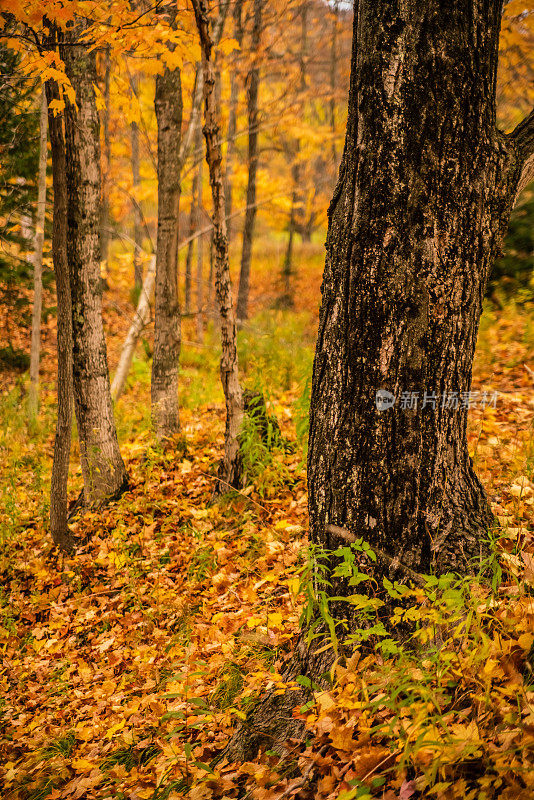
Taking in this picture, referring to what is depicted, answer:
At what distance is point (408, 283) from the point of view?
1.96 m

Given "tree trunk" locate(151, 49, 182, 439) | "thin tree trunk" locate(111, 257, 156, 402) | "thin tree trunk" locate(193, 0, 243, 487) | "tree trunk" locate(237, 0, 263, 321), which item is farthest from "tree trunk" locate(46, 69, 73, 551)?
"tree trunk" locate(237, 0, 263, 321)

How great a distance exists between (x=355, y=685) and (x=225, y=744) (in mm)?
881

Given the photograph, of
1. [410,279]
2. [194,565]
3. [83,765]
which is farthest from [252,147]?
[83,765]

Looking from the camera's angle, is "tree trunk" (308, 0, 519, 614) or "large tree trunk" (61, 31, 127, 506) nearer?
"tree trunk" (308, 0, 519, 614)

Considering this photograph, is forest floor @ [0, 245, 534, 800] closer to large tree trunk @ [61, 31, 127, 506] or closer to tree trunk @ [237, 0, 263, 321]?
large tree trunk @ [61, 31, 127, 506]

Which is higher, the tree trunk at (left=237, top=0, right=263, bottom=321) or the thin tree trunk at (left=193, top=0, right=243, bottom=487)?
the tree trunk at (left=237, top=0, right=263, bottom=321)

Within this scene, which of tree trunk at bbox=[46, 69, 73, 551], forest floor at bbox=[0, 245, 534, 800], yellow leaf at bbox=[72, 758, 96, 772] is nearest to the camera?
forest floor at bbox=[0, 245, 534, 800]

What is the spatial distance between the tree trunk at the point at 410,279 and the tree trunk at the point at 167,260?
3904 mm

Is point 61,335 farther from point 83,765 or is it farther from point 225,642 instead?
point 83,765

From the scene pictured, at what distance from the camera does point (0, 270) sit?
30.0ft

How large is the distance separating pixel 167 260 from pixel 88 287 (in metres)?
1.26

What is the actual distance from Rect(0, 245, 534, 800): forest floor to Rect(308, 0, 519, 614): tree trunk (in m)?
0.40

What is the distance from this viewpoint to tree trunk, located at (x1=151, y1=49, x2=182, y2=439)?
5594mm

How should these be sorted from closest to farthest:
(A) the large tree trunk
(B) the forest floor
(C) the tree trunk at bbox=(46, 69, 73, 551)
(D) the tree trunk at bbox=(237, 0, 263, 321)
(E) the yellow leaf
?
(B) the forest floor < (E) the yellow leaf < (C) the tree trunk at bbox=(46, 69, 73, 551) < (A) the large tree trunk < (D) the tree trunk at bbox=(237, 0, 263, 321)
